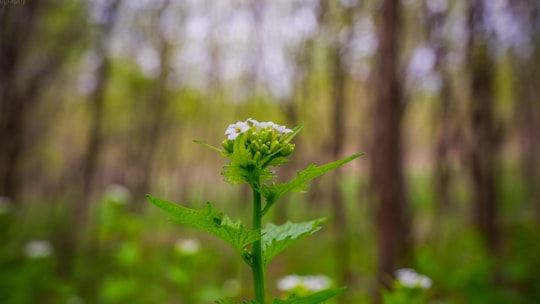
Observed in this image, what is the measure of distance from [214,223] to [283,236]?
0.76ft

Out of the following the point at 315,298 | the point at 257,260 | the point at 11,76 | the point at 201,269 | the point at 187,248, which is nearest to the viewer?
the point at 315,298

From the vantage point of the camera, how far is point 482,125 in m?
5.69

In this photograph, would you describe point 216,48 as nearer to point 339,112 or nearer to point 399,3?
point 339,112

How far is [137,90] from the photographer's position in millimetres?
14766

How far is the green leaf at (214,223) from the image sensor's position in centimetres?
106

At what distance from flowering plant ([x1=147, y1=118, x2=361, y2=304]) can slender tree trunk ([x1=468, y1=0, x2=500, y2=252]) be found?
5207mm

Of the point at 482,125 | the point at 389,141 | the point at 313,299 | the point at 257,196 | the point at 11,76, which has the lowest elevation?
the point at 313,299

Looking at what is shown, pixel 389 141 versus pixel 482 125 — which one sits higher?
pixel 482 125

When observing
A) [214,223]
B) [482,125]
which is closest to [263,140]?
[214,223]

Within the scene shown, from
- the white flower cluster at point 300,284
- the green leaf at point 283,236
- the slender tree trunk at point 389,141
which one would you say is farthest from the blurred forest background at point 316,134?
the green leaf at point 283,236

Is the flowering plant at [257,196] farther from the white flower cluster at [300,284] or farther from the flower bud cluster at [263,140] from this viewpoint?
the white flower cluster at [300,284]

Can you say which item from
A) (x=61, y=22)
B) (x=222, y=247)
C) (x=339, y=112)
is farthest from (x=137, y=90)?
(x=339, y=112)

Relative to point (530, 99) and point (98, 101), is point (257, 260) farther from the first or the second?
point (530, 99)

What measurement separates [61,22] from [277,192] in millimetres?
10597
